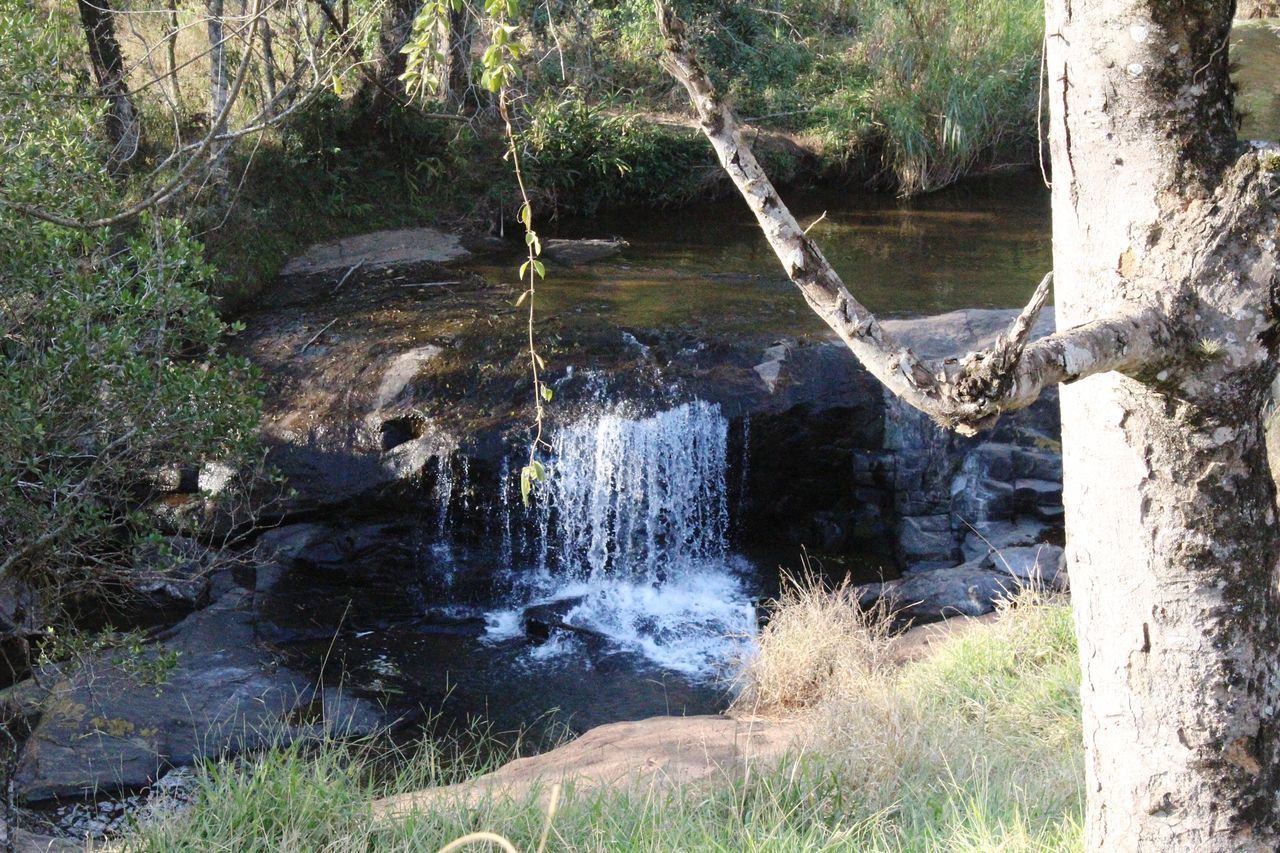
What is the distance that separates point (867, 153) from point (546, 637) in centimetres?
997

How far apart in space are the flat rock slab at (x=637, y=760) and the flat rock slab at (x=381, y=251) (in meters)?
7.35

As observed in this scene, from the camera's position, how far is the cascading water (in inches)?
337

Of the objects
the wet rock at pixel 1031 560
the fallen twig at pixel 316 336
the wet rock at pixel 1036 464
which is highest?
the fallen twig at pixel 316 336

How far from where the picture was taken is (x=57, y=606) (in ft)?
17.6

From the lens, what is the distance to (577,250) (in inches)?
482

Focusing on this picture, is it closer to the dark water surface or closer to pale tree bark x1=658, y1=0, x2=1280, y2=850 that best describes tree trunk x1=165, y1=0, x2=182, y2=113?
pale tree bark x1=658, y1=0, x2=1280, y2=850

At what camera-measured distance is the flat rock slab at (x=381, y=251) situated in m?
11.9

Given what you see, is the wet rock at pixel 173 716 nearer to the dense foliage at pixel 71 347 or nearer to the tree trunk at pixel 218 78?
the dense foliage at pixel 71 347

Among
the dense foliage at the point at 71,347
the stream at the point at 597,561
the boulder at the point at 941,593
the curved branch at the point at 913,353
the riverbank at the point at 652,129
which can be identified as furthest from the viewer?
the riverbank at the point at 652,129

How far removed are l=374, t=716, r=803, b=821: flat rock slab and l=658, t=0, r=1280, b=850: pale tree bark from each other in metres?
1.92

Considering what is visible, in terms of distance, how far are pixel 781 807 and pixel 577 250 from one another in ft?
29.1

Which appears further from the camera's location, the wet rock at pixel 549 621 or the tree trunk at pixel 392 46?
the tree trunk at pixel 392 46

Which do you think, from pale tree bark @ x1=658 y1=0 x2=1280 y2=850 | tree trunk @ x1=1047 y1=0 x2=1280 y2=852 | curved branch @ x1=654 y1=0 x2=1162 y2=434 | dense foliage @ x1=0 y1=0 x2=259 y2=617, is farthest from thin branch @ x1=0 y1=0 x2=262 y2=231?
tree trunk @ x1=1047 y1=0 x2=1280 y2=852

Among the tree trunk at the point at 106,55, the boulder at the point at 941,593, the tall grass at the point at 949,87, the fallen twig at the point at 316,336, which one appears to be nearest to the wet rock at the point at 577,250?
the fallen twig at the point at 316,336
